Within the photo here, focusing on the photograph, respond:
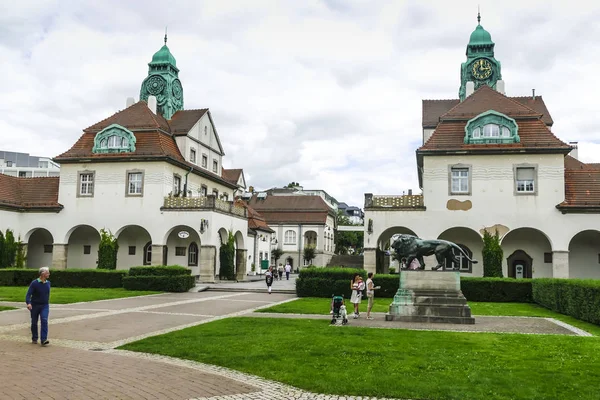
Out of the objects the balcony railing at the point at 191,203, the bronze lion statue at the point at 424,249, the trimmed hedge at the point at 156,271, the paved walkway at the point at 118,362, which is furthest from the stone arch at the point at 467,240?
the trimmed hedge at the point at 156,271

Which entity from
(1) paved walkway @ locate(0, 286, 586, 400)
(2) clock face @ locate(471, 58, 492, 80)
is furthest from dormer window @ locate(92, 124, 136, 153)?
(2) clock face @ locate(471, 58, 492, 80)

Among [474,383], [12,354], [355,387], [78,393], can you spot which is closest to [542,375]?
[474,383]

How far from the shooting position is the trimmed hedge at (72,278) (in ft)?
102

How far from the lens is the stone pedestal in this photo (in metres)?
16.8

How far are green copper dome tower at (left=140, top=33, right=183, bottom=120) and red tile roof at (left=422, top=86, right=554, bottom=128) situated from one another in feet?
67.1

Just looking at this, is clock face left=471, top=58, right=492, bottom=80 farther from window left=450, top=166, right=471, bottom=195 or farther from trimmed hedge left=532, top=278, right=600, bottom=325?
trimmed hedge left=532, top=278, right=600, bottom=325

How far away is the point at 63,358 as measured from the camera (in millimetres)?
10188

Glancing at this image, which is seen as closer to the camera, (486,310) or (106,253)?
(486,310)

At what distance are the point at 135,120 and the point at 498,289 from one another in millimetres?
26797

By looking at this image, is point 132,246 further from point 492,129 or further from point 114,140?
point 492,129

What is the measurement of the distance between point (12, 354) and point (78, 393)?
3.81m

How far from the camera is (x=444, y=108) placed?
43219 mm

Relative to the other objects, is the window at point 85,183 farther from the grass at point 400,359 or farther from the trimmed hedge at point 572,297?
the trimmed hedge at point 572,297

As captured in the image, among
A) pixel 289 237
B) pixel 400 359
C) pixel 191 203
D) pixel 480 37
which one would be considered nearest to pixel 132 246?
pixel 191 203
